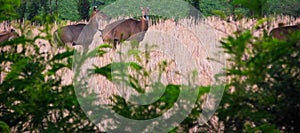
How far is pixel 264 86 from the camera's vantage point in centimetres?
154

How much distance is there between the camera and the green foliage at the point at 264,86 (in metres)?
1.53

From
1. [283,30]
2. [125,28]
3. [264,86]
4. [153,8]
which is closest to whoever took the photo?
[264,86]

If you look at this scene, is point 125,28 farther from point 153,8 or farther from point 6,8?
point 153,8

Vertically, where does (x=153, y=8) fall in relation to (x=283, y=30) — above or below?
above

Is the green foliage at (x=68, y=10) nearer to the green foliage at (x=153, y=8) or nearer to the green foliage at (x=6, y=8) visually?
the green foliage at (x=153, y=8)

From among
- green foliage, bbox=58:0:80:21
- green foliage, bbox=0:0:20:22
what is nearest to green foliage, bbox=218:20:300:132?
green foliage, bbox=0:0:20:22

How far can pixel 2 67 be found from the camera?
5.93 ft

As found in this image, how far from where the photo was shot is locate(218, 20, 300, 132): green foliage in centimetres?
153

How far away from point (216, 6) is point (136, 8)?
3.90 feet

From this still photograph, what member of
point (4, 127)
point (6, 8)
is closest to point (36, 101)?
point (4, 127)

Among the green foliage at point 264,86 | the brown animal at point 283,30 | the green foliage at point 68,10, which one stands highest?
the green foliage at point 68,10

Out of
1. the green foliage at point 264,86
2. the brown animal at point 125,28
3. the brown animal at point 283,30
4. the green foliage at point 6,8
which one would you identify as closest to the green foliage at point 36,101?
the green foliage at point 6,8

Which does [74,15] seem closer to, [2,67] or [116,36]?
[116,36]

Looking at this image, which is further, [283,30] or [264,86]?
[283,30]
